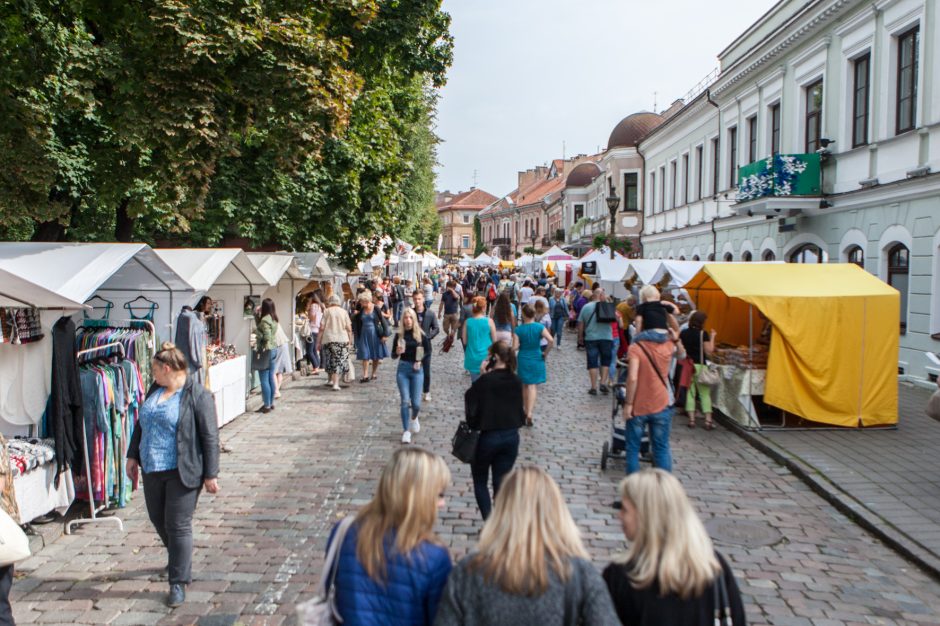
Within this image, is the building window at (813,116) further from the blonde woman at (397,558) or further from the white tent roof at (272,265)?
the blonde woman at (397,558)

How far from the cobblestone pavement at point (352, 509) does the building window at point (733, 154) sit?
57.0ft

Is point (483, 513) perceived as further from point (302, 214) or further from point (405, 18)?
point (302, 214)

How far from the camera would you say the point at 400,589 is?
9.66 ft

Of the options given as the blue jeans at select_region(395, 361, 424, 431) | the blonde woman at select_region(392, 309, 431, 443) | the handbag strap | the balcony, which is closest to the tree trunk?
the blonde woman at select_region(392, 309, 431, 443)

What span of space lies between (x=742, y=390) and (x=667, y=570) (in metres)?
9.03

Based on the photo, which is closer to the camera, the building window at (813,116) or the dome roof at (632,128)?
the building window at (813,116)

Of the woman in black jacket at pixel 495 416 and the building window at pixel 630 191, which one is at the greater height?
the building window at pixel 630 191

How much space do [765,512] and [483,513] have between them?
2.93m

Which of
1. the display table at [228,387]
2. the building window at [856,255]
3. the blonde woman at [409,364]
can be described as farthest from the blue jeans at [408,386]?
the building window at [856,255]

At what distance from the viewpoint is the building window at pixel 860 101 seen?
17.7m

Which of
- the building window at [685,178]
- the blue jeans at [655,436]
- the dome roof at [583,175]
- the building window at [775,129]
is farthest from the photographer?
the dome roof at [583,175]

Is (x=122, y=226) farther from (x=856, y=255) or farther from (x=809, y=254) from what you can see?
(x=809, y=254)

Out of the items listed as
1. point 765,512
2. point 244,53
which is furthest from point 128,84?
point 765,512

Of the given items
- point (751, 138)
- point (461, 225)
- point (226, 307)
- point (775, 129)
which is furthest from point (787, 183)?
point (461, 225)
